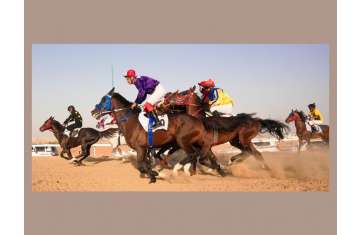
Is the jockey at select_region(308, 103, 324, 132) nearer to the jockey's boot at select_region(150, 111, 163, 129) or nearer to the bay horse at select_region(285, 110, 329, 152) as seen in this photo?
the bay horse at select_region(285, 110, 329, 152)

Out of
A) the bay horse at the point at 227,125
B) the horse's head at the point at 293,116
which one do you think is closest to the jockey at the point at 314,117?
the horse's head at the point at 293,116

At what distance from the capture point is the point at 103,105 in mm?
12328

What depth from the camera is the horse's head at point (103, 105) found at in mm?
12281

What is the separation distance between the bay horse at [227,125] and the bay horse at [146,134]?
1.49ft

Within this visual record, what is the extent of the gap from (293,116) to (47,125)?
6153mm

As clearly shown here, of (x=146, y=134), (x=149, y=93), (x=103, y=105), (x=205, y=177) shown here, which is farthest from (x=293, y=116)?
(x=103, y=105)

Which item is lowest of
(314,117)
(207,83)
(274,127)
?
(274,127)

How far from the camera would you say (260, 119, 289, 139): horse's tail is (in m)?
13.2

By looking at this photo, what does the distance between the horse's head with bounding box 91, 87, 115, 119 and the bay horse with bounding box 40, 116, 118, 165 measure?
4.31 feet

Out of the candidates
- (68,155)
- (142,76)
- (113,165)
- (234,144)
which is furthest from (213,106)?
(68,155)

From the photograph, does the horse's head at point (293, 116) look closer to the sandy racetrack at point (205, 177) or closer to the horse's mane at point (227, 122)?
the sandy racetrack at point (205, 177)

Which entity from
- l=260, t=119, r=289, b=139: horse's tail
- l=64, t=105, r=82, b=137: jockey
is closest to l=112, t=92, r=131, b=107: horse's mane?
l=64, t=105, r=82, b=137: jockey

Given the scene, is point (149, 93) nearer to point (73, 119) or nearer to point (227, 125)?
point (227, 125)

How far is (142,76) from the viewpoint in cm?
1238
